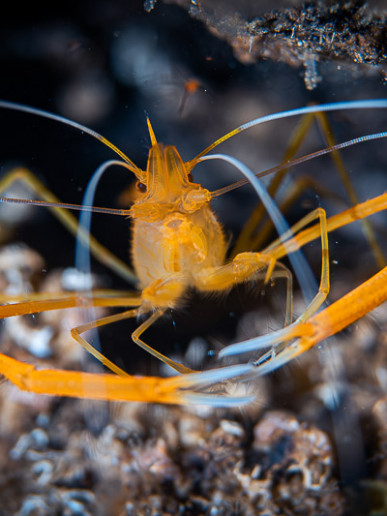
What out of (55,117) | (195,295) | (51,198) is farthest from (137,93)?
(195,295)

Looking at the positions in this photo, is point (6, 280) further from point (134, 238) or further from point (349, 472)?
point (349, 472)

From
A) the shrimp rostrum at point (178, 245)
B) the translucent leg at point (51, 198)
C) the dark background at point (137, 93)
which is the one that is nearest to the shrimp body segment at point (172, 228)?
the shrimp rostrum at point (178, 245)

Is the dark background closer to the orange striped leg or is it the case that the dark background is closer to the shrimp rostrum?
the shrimp rostrum

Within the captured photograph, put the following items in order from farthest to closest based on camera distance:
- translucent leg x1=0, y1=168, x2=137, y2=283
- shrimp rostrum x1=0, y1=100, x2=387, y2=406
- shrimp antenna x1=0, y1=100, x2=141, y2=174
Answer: translucent leg x1=0, y1=168, x2=137, y2=283 → shrimp antenna x1=0, y1=100, x2=141, y2=174 → shrimp rostrum x1=0, y1=100, x2=387, y2=406

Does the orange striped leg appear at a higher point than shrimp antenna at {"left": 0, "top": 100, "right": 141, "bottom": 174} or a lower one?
lower

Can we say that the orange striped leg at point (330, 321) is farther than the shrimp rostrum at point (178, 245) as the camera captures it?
No

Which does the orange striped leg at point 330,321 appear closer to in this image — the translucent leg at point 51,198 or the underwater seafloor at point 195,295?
the underwater seafloor at point 195,295

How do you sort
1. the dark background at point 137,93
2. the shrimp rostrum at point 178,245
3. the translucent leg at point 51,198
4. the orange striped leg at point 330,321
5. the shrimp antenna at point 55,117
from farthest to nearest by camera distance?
the translucent leg at point 51,198 < the dark background at point 137,93 < the shrimp antenna at point 55,117 < the shrimp rostrum at point 178,245 < the orange striped leg at point 330,321

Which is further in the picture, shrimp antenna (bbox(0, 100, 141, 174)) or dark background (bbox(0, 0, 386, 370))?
dark background (bbox(0, 0, 386, 370))

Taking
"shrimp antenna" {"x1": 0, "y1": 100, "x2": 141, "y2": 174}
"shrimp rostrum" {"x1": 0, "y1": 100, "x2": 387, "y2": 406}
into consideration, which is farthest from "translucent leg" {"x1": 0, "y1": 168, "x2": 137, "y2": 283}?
"shrimp antenna" {"x1": 0, "y1": 100, "x2": 141, "y2": 174}

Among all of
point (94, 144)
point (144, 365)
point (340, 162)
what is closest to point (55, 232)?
point (94, 144)
